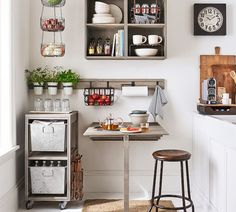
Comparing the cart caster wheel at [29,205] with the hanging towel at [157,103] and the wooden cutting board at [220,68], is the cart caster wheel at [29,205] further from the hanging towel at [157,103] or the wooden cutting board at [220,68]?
the wooden cutting board at [220,68]

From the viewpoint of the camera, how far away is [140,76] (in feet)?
12.4

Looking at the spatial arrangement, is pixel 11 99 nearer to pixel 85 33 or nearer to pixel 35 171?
pixel 35 171

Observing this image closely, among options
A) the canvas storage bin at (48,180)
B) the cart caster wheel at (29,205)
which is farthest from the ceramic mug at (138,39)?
the cart caster wheel at (29,205)

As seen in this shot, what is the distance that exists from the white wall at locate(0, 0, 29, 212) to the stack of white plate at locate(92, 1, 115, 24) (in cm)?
72

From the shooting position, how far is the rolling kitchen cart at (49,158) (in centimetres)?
329

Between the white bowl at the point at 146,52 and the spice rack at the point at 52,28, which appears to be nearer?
the spice rack at the point at 52,28

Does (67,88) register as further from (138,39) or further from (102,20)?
(138,39)

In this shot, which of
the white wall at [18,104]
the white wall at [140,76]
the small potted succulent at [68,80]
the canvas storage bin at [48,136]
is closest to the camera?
the white wall at [18,104]

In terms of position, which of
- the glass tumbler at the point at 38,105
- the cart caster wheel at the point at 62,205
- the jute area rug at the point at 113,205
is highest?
the glass tumbler at the point at 38,105

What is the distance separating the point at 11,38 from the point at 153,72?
1.47 meters

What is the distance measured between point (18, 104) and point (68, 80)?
0.56m

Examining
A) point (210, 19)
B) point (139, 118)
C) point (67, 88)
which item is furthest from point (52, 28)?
point (210, 19)

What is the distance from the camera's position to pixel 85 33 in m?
3.52

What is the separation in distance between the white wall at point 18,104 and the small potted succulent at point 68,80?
0.38m
